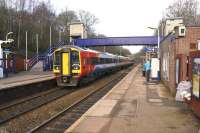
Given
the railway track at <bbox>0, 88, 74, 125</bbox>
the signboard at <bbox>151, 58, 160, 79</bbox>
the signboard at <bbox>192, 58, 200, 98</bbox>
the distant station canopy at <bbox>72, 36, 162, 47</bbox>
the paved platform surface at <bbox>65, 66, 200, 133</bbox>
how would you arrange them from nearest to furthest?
the paved platform surface at <bbox>65, 66, 200, 133</bbox>, the signboard at <bbox>192, 58, 200, 98</bbox>, the railway track at <bbox>0, 88, 74, 125</bbox>, the signboard at <bbox>151, 58, 160, 79</bbox>, the distant station canopy at <bbox>72, 36, 162, 47</bbox>

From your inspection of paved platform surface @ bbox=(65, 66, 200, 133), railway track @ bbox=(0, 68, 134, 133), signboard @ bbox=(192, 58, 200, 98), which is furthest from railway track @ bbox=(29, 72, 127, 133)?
signboard @ bbox=(192, 58, 200, 98)

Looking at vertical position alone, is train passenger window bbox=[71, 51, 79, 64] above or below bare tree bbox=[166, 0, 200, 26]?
below

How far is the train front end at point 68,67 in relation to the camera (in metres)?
24.2

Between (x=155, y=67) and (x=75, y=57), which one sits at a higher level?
(x=75, y=57)

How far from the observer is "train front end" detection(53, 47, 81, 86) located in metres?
24.2

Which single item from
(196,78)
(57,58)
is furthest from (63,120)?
(57,58)

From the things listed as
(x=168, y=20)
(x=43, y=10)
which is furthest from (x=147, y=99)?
(x=43, y=10)

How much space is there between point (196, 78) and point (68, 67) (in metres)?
14.2

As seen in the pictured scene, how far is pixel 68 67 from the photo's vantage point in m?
24.3

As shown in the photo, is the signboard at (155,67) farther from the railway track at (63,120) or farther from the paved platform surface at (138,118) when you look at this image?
the paved platform surface at (138,118)

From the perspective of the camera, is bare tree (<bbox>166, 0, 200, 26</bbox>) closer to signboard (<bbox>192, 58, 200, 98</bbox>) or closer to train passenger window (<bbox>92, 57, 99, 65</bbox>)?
train passenger window (<bbox>92, 57, 99, 65</bbox>)

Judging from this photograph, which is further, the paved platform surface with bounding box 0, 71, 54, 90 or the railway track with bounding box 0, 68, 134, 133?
the paved platform surface with bounding box 0, 71, 54, 90

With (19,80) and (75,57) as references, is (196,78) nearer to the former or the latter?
(75,57)

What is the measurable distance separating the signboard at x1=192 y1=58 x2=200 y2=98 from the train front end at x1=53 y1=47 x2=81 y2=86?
44.0 feet
